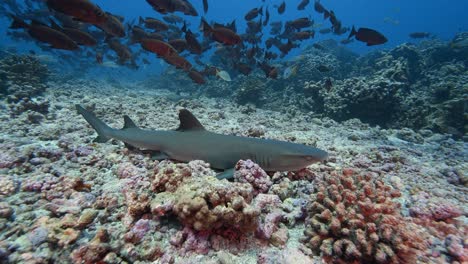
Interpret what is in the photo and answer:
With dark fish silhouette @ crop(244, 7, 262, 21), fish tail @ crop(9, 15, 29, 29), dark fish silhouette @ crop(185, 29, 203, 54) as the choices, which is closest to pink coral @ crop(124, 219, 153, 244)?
fish tail @ crop(9, 15, 29, 29)

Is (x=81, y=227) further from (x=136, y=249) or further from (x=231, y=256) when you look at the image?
(x=231, y=256)

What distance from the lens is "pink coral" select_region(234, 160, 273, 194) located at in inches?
121

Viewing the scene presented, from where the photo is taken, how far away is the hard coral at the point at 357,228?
213cm

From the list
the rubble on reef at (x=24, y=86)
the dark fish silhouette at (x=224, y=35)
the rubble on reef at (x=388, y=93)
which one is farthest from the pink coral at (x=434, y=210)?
the rubble on reef at (x=24, y=86)

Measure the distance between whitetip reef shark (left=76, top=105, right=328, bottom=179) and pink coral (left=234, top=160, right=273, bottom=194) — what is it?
13 cm

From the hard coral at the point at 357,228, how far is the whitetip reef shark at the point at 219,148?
562 mm

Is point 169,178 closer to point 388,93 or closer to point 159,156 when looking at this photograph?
point 159,156

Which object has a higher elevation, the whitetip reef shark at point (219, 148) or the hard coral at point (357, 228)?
the whitetip reef shark at point (219, 148)

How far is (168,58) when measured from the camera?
5.91 m

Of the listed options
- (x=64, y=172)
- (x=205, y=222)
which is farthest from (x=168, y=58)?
(x=205, y=222)

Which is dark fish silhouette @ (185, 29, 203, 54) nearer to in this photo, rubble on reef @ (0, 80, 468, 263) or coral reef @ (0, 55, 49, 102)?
rubble on reef @ (0, 80, 468, 263)

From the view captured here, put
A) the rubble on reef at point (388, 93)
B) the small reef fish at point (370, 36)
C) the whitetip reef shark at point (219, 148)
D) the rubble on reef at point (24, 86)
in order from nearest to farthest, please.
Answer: the whitetip reef shark at point (219, 148), the small reef fish at point (370, 36), the rubble on reef at point (24, 86), the rubble on reef at point (388, 93)

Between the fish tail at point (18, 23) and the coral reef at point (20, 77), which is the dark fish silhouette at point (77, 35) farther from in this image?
the coral reef at point (20, 77)

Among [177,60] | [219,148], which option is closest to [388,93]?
[177,60]
